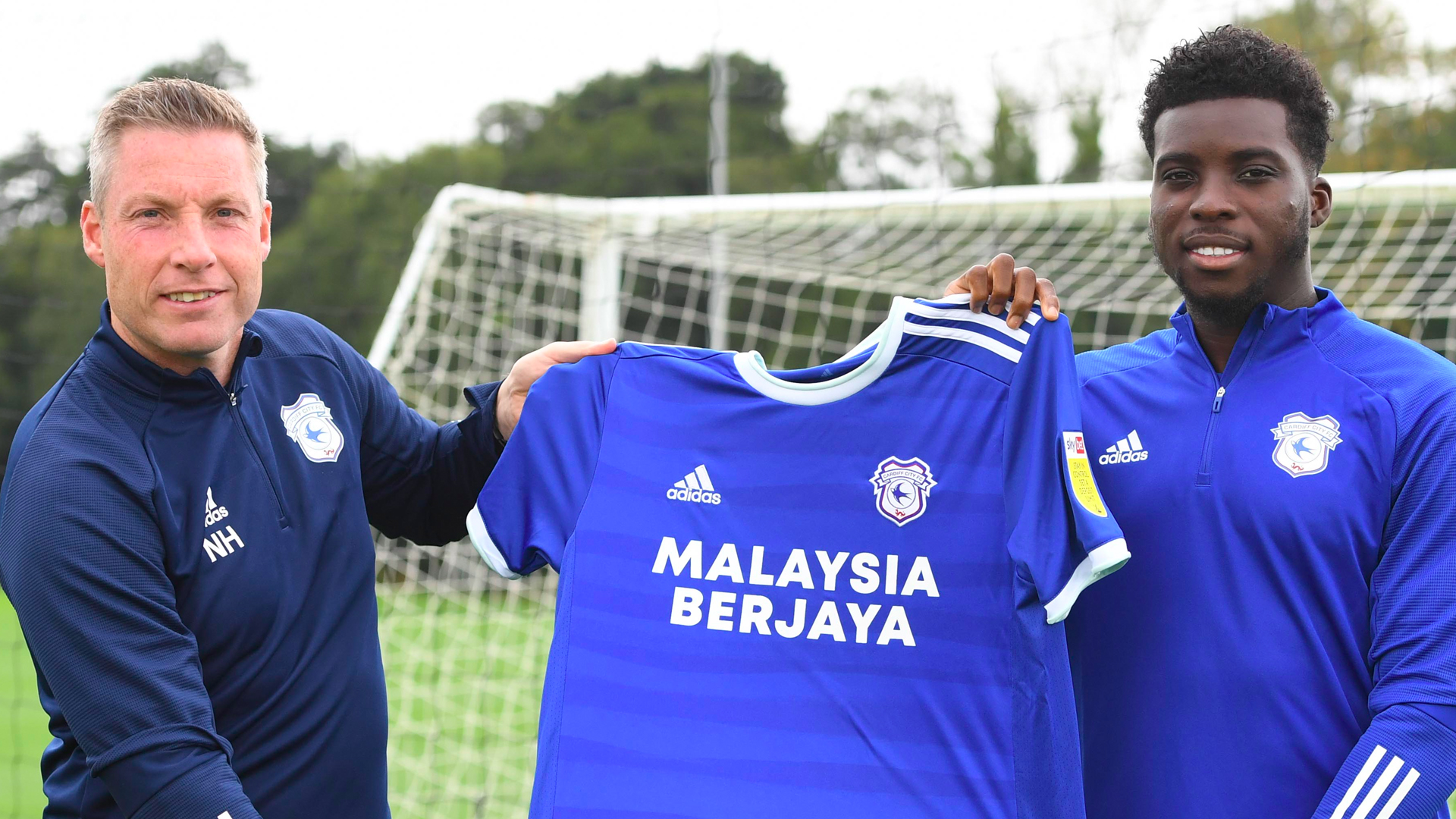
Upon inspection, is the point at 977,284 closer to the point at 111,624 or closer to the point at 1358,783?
the point at 1358,783

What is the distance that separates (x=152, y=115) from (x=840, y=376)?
1125 millimetres

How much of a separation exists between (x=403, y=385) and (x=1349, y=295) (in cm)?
432

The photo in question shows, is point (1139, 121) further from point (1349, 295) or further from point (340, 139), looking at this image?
point (340, 139)

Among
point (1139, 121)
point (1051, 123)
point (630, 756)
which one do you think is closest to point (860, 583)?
point (630, 756)

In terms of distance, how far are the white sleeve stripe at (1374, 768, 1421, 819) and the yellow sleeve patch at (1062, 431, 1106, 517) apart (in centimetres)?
49

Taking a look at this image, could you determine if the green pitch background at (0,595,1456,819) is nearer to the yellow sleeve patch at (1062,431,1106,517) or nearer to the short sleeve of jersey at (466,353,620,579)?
the short sleeve of jersey at (466,353,620,579)

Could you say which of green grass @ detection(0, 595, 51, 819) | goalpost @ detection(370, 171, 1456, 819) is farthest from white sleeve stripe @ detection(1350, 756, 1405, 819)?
green grass @ detection(0, 595, 51, 819)

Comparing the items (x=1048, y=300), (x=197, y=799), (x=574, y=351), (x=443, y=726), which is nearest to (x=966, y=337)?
(x=1048, y=300)

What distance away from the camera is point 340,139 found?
21.9 metres

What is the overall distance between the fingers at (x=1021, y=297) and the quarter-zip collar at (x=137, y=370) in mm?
1236

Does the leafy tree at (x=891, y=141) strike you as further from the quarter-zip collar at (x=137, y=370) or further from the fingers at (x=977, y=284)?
the quarter-zip collar at (x=137, y=370)

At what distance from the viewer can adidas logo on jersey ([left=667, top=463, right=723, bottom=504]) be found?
1991 millimetres

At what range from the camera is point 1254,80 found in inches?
69.8

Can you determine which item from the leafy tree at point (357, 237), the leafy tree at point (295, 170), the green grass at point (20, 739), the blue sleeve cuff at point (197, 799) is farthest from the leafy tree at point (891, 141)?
the blue sleeve cuff at point (197, 799)
